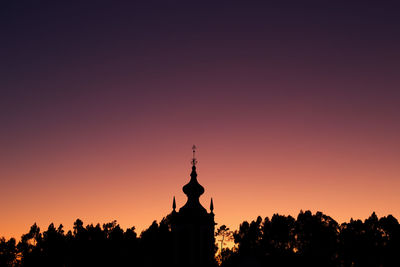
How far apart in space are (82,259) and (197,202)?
52.1 meters

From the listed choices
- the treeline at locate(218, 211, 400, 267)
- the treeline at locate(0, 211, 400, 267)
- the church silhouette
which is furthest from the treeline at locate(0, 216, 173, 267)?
the church silhouette

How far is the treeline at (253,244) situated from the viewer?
81.6 m

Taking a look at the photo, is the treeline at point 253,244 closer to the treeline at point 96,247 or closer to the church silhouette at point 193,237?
the treeline at point 96,247

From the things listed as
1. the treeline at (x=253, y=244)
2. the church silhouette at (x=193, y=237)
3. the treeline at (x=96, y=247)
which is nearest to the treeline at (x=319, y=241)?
the treeline at (x=253, y=244)

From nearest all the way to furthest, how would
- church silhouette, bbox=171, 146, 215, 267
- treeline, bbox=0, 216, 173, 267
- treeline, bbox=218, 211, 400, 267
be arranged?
church silhouette, bbox=171, 146, 215, 267 < treeline, bbox=218, 211, 400, 267 < treeline, bbox=0, 216, 173, 267

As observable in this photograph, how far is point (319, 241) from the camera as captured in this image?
89188 millimetres

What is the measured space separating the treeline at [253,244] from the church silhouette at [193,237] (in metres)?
31.4

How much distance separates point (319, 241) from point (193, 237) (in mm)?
51245

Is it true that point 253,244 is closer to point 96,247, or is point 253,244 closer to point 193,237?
point 96,247

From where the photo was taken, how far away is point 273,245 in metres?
95.3

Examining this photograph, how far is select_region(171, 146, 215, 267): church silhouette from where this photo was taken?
148 feet

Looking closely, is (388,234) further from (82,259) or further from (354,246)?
(82,259)

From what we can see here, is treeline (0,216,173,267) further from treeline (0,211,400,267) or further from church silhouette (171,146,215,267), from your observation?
church silhouette (171,146,215,267)

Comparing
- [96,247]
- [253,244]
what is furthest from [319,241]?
[96,247]
